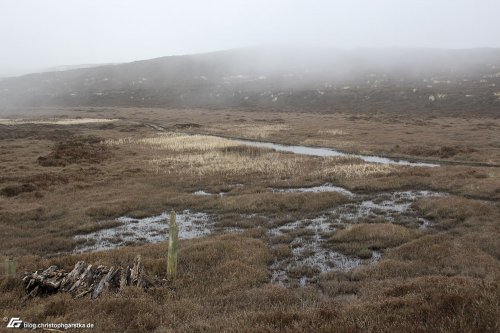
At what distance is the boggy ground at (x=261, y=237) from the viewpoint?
9.20 metres

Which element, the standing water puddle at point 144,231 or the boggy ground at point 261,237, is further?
the standing water puddle at point 144,231

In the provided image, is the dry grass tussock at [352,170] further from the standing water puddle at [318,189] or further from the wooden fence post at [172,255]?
the wooden fence post at [172,255]

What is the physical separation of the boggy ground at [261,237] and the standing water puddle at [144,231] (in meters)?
0.74

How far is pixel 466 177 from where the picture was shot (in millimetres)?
29641

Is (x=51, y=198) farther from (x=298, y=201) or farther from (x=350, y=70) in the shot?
(x=350, y=70)

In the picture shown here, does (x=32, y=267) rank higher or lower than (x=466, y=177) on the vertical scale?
higher

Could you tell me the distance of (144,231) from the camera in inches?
801

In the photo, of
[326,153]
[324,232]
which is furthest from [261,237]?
[326,153]

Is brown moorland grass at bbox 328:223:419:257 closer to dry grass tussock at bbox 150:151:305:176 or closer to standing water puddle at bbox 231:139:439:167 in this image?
dry grass tussock at bbox 150:151:305:176

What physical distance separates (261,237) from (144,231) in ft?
20.5

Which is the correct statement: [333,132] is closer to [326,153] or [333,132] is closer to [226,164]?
[326,153]

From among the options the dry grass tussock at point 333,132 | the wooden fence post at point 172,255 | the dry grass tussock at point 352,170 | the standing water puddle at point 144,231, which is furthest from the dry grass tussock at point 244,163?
the wooden fence post at point 172,255

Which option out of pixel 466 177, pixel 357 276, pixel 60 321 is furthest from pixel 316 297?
pixel 466 177

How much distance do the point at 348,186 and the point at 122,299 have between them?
21484 millimetres
